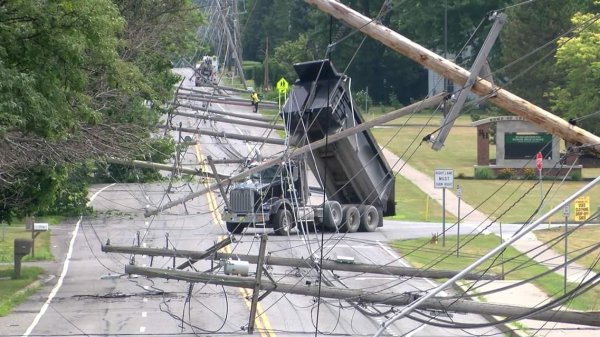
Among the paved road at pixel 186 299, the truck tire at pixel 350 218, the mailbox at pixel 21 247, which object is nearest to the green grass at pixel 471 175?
the truck tire at pixel 350 218

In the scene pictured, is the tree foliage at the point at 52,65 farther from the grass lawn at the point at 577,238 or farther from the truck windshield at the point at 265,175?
the grass lawn at the point at 577,238

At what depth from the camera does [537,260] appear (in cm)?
3256

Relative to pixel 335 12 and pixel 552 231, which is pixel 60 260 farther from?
pixel 335 12

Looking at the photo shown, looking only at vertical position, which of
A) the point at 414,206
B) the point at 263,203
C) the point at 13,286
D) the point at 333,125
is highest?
→ the point at 333,125

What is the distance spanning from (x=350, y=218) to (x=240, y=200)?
3.73 m

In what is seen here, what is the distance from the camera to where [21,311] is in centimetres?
2641

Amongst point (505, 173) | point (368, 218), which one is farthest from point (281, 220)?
point (505, 173)

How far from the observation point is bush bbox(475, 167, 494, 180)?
6656 centimetres

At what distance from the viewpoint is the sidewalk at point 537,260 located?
21327mm

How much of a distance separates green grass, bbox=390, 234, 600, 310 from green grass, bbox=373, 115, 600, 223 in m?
6.02

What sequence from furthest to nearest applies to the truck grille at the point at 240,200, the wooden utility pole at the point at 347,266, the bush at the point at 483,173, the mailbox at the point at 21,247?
the bush at the point at 483,173
the truck grille at the point at 240,200
the mailbox at the point at 21,247
the wooden utility pole at the point at 347,266

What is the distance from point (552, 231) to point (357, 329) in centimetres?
2051

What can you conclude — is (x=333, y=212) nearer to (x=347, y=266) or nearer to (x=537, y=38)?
(x=347, y=266)

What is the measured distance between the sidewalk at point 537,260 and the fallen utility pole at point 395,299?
3.19ft
